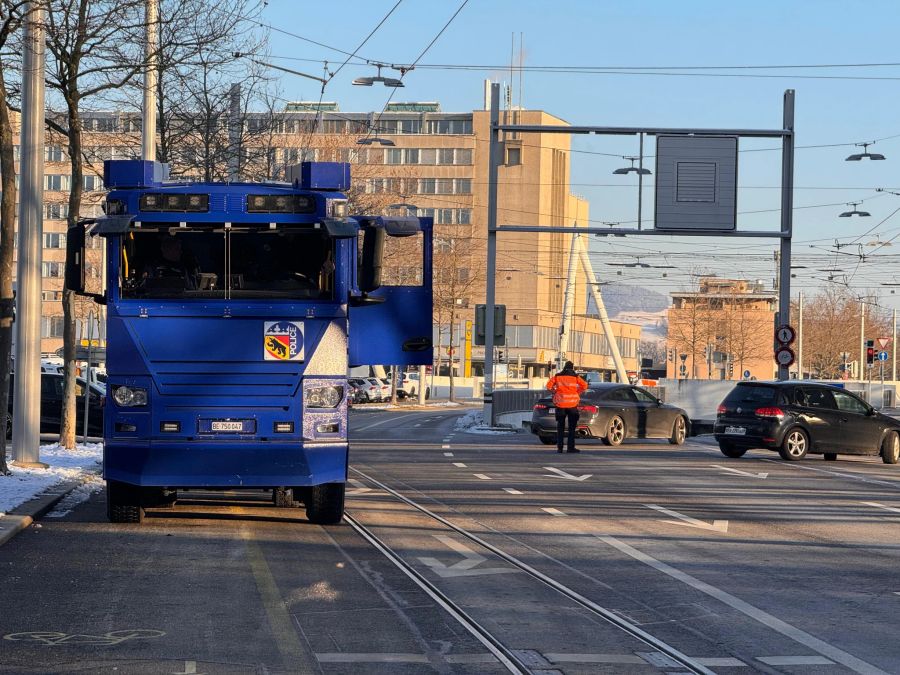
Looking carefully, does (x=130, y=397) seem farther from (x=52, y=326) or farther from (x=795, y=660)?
(x=52, y=326)

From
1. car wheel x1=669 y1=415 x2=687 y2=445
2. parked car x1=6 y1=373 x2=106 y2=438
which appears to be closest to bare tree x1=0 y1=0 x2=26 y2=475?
parked car x1=6 y1=373 x2=106 y2=438

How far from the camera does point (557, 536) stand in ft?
42.9

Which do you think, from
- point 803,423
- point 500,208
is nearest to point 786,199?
point 803,423

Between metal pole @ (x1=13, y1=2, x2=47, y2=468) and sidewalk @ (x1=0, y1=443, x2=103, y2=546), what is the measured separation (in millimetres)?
643

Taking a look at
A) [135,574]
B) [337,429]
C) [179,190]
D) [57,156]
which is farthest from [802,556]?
[57,156]

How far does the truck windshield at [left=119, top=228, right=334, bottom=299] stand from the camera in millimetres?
12820

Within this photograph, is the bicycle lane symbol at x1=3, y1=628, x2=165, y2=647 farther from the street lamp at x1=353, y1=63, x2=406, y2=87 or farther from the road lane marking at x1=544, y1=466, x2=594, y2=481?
the street lamp at x1=353, y1=63, x2=406, y2=87

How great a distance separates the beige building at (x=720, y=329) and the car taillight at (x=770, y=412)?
6199 cm

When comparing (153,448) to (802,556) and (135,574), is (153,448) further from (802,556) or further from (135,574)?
(802,556)

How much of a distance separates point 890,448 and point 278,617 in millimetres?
22252

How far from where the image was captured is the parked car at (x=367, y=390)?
255 ft

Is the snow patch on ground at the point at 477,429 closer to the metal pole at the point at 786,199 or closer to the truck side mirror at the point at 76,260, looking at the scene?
the metal pole at the point at 786,199

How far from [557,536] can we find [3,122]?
8567 millimetres

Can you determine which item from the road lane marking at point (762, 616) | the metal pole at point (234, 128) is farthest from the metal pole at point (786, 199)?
the road lane marking at point (762, 616)
